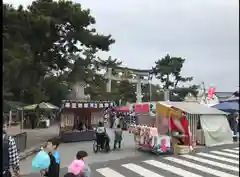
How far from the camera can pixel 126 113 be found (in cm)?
3466

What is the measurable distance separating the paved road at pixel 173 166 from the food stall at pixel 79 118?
8.07m

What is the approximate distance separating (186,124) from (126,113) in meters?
18.7

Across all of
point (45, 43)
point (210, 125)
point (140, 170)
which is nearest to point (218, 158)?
point (140, 170)

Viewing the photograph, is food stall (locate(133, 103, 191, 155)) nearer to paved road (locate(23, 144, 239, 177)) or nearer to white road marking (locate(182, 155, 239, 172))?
paved road (locate(23, 144, 239, 177))

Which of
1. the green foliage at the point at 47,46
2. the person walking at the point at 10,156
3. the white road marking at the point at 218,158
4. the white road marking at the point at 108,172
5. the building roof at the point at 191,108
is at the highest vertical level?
the green foliage at the point at 47,46

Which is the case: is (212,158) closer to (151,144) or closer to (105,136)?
(151,144)

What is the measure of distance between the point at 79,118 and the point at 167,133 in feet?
33.0

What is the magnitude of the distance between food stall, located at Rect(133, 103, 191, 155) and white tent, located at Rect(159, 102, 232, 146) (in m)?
1.65

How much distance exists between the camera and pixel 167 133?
16.0 m

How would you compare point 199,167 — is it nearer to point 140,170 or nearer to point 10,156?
point 140,170

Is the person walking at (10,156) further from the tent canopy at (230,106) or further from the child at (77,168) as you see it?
the tent canopy at (230,106)

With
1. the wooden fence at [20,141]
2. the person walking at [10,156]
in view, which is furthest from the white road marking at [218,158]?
the person walking at [10,156]

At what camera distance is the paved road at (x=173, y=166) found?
10.6 meters

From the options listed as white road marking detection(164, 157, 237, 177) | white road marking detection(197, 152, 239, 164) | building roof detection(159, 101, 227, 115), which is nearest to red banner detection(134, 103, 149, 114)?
building roof detection(159, 101, 227, 115)
